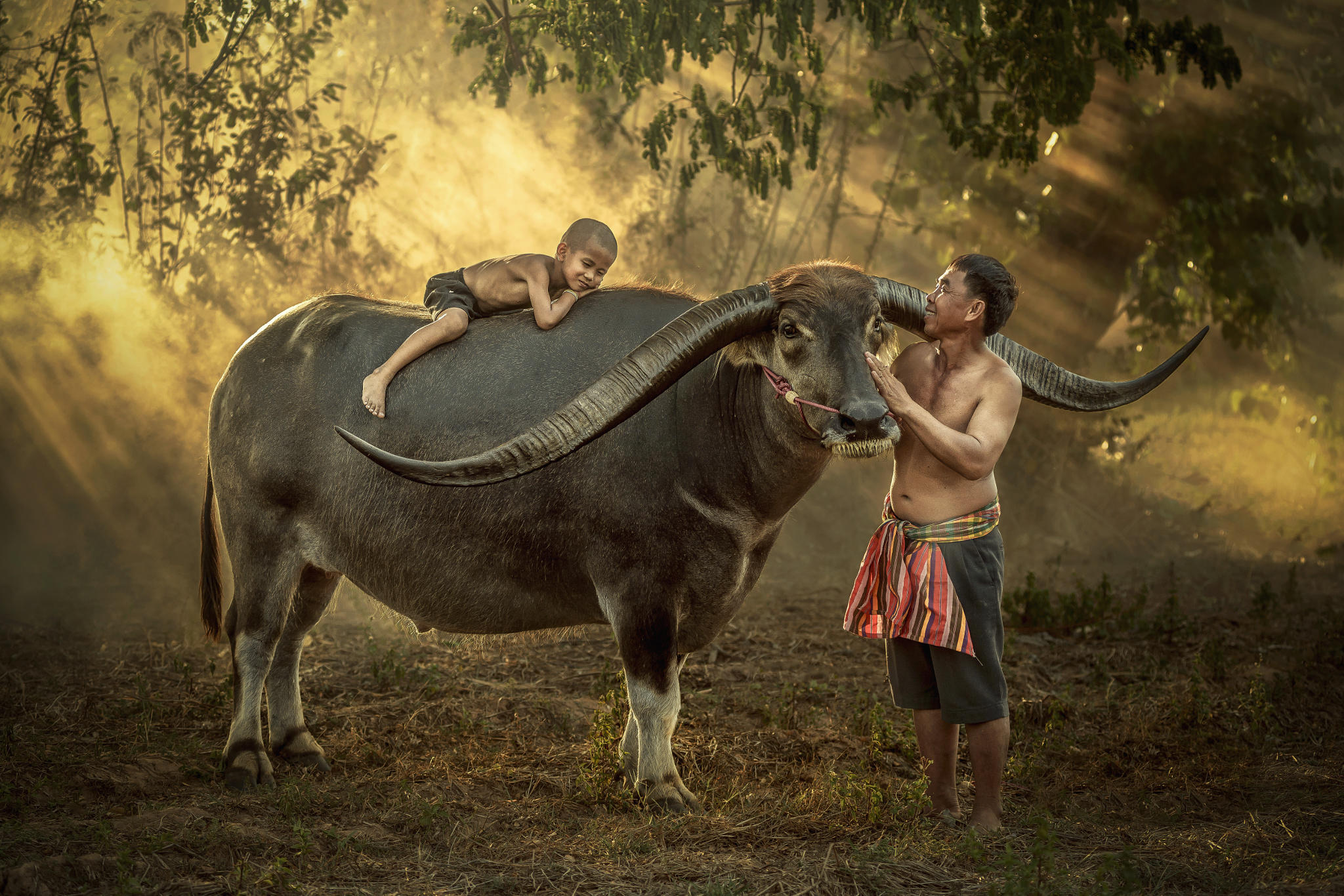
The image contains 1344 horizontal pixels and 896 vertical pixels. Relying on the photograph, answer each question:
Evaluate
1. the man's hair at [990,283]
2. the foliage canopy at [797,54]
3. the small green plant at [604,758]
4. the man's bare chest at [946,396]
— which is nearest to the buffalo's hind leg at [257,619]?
the small green plant at [604,758]

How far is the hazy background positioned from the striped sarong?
13.7 feet

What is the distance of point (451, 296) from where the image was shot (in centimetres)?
420

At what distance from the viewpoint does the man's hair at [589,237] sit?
399cm

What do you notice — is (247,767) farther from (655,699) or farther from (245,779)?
(655,699)

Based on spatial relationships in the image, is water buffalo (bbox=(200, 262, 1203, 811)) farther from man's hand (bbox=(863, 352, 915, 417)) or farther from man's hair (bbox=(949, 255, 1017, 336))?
man's hair (bbox=(949, 255, 1017, 336))

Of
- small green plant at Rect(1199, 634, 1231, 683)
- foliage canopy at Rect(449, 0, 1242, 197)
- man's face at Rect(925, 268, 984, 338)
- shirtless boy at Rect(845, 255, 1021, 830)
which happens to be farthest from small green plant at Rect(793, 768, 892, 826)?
foliage canopy at Rect(449, 0, 1242, 197)

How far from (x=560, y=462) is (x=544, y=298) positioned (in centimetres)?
66

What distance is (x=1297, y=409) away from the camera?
15.1 m

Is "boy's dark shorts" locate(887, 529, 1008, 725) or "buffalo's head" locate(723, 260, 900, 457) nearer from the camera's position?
"buffalo's head" locate(723, 260, 900, 457)

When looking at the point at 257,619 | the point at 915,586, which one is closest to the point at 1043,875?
the point at 915,586

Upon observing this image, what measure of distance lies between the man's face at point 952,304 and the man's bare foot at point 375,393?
211 cm

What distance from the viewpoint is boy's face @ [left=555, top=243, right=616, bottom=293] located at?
157 inches

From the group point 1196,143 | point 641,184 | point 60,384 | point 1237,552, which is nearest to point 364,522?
point 60,384

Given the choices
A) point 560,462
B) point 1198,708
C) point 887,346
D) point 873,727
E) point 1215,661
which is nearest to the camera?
point 887,346
